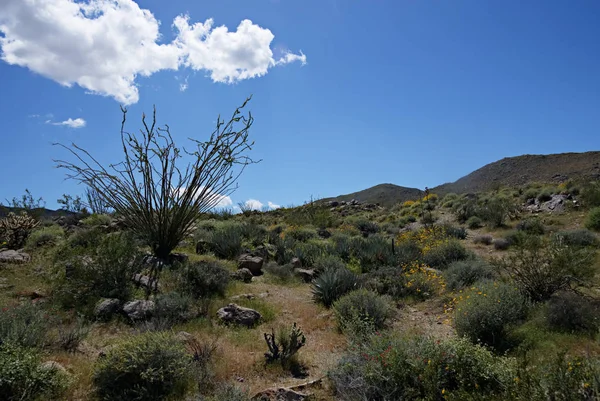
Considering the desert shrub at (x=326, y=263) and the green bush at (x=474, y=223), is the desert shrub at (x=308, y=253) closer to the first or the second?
the desert shrub at (x=326, y=263)

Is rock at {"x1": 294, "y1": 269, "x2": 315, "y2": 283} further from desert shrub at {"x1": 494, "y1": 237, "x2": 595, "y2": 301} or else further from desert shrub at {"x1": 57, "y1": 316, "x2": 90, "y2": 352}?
desert shrub at {"x1": 57, "y1": 316, "x2": 90, "y2": 352}

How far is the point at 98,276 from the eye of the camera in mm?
7312

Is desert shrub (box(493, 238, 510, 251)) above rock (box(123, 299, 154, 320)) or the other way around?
the other way around

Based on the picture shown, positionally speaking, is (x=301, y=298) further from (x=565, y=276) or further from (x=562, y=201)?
(x=562, y=201)

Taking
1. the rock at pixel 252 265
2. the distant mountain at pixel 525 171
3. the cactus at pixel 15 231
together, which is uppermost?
the distant mountain at pixel 525 171

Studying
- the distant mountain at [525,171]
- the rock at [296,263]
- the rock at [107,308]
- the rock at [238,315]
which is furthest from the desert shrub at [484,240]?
the distant mountain at [525,171]

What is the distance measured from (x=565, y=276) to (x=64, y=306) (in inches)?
348

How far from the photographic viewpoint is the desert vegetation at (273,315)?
3971mm

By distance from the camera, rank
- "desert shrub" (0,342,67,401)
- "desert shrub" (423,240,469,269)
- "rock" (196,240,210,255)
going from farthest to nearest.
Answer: "rock" (196,240,210,255) → "desert shrub" (423,240,469,269) → "desert shrub" (0,342,67,401)

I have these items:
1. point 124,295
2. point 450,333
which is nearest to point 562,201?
point 450,333

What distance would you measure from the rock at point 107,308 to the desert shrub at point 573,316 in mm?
6865

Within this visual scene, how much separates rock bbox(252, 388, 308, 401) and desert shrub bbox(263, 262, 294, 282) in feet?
19.3

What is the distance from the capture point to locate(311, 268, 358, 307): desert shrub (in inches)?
314

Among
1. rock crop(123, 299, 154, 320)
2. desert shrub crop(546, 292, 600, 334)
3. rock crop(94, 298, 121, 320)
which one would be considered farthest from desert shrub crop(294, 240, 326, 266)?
desert shrub crop(546, 292, 600, 334)
